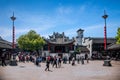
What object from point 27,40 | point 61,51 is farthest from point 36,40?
point 61,51

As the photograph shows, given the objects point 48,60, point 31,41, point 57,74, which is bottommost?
point 57,74

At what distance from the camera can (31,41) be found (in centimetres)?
5391

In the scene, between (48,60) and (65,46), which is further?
(65,46)

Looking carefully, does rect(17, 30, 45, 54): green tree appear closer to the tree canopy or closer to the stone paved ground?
the tree canopy

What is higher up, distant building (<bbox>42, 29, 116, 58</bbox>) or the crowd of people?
distant building (<bbox>42, 29, 116, 58</bbox>)

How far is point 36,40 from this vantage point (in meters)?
54.1

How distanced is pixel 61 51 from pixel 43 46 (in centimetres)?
621

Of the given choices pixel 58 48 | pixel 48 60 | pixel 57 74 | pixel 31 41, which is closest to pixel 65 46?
pixel 58 48

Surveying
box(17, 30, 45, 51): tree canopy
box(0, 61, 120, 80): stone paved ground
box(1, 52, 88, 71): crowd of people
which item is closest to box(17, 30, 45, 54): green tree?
box(17, 30, 45, 51): tree canopy

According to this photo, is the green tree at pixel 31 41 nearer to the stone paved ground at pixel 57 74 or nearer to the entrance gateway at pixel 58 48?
the entrance gateway at pixel 58 48

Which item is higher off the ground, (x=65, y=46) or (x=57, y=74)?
(x=65, y=46)

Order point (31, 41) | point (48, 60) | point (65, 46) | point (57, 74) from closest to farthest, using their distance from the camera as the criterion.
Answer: point (57, 74), point (48, 60), point (31, 41), point (65, 46)

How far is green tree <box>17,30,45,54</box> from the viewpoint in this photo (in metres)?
54.1

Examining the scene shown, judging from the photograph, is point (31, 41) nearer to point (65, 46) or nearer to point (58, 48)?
point (58, 48)
